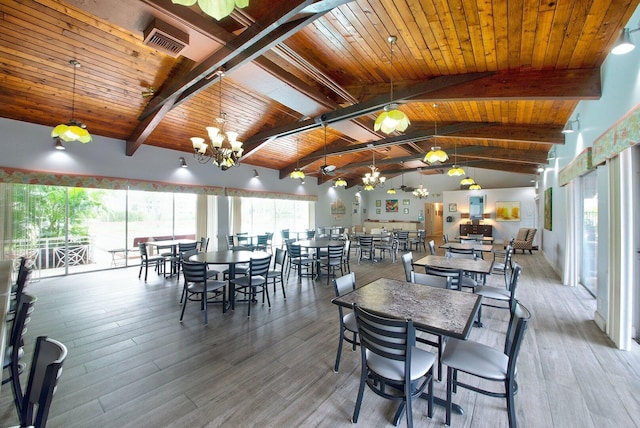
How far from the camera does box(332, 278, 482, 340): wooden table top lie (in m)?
1.67

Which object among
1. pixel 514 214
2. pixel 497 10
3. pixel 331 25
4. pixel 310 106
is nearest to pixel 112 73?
pixel 310 106

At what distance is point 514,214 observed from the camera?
1140 centimetres

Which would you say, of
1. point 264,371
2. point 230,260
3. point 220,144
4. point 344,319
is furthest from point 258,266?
point 220,144

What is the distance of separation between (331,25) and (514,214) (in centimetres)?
1197

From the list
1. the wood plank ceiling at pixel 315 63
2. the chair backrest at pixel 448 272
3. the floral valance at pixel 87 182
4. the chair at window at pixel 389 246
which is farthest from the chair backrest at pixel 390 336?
the floral valance at pixel 87 182

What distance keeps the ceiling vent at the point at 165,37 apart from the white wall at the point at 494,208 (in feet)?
41.1

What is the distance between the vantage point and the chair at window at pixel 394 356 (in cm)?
155

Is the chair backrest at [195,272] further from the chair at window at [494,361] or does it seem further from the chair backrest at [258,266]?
the chair at window at [494,361]

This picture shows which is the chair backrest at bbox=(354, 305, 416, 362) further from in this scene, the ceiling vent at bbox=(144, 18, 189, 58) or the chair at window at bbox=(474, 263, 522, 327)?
the ceiling vent at bbox=(144, 18, 189, 58)

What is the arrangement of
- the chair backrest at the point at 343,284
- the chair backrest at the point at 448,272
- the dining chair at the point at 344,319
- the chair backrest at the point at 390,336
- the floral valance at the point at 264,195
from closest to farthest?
the chair backrest at the point at 390,336 → the dining chair at the point at 344,319 → the chair backrest at the point at 343,284 → the chair backrest at the point at 448,272 → the floral valance at the point at 264,195

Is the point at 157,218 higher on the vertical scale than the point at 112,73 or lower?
lower

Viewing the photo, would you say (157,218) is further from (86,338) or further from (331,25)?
(331,25)

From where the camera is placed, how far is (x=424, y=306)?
2008 mm

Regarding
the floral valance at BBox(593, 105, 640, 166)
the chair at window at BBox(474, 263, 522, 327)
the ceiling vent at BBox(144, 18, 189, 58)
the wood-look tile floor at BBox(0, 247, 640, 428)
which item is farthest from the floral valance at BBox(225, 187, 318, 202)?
the floral valance at BBox(593, 105, 640, 166)
